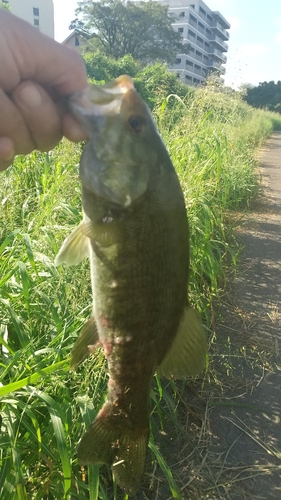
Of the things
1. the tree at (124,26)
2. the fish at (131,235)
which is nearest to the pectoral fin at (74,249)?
the fish at (131,235)

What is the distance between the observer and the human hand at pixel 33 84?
1.17 metres

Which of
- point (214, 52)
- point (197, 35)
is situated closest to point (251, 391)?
point (197, 35)

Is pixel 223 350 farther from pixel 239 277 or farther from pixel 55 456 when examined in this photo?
pixel 55 456

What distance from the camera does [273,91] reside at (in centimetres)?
5247

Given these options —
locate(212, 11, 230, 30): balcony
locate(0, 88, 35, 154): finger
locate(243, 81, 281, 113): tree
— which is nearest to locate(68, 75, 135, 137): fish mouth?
locate(0, 88, 35, 154): finger

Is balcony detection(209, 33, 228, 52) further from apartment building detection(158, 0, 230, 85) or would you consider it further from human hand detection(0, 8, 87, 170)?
human hand detection(0, 8, 87, 170)

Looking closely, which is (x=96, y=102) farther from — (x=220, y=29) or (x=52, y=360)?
(x=220, y=29)

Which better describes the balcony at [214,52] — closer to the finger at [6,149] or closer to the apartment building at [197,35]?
the apartment building at [197,35]

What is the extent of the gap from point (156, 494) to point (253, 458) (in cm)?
63

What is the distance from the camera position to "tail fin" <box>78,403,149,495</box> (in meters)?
1.44

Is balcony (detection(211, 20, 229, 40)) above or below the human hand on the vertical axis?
above

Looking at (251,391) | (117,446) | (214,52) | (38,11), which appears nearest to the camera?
(117,446)

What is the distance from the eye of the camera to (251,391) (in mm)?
2900

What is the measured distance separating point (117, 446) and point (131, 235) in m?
0.75
